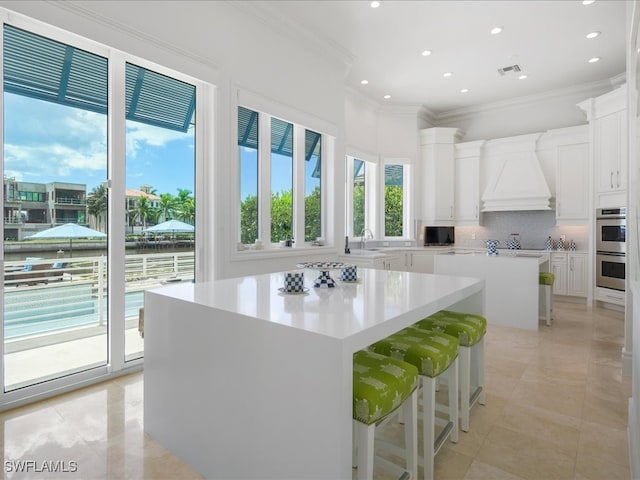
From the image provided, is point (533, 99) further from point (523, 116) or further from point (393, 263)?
point (393, 263)

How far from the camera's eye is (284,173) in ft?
14.0

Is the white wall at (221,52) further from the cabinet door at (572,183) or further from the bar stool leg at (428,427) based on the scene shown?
the cabinet door at (572,183)

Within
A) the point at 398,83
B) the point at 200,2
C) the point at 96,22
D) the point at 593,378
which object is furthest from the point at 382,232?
the point at 96,22

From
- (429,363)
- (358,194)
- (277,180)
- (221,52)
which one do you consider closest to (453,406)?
(429,363)

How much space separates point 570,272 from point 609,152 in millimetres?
1828

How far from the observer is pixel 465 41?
447cm

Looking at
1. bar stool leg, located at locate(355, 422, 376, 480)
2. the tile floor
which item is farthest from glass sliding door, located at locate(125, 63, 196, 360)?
bar stool leg, located at locate(355, 422, 376, 480)

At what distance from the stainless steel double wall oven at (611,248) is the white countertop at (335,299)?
3726 mm

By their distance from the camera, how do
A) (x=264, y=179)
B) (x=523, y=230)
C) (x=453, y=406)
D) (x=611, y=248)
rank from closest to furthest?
1. (x=453, y=406)
2. (x=264, y=179)
3. (x=611, y=248)
4. (x=523, y=230)

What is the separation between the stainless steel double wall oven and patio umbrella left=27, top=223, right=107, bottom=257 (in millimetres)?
5928

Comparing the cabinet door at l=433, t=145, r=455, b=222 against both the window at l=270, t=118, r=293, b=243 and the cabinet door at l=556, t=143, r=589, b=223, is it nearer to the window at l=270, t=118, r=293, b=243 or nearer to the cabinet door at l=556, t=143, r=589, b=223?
the cabinet door at l=556, t=143, r=589, b=223

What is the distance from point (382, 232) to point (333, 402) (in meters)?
5.47

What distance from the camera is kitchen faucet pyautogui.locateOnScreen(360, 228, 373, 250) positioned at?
6.15 metres

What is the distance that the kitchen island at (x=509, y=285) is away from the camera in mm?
4133
